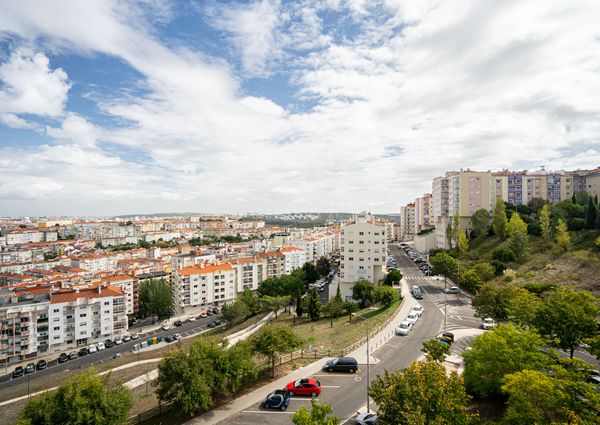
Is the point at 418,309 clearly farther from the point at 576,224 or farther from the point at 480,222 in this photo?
the point at 480,222

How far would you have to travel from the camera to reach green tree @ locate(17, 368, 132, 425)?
1499cm

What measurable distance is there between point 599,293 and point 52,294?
2839 inches

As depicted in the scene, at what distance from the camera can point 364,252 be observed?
5525cm

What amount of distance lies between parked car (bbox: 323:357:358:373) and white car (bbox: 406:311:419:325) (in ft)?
39.0

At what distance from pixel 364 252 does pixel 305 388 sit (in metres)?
38.2

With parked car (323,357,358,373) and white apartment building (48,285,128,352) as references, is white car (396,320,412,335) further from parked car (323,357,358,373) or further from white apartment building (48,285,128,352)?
white apartment building (48,285,128,352)

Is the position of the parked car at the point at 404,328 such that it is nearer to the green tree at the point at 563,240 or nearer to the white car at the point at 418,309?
the white car at the point at 418,309

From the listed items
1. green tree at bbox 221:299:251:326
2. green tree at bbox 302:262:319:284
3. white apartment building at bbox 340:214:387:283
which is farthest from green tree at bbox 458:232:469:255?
green tree at bbox 221:299:251:326

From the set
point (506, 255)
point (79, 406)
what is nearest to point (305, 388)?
point (79, 406)

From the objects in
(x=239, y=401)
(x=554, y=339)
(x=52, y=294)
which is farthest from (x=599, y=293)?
(x=52, y=294)

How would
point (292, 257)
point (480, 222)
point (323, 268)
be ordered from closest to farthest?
1. point (480, 222)
2. point (323, 268)
3. point (292, 257)

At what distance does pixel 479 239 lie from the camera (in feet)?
205

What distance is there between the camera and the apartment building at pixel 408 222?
4823 inches

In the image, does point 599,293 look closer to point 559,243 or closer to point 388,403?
point 559,243
